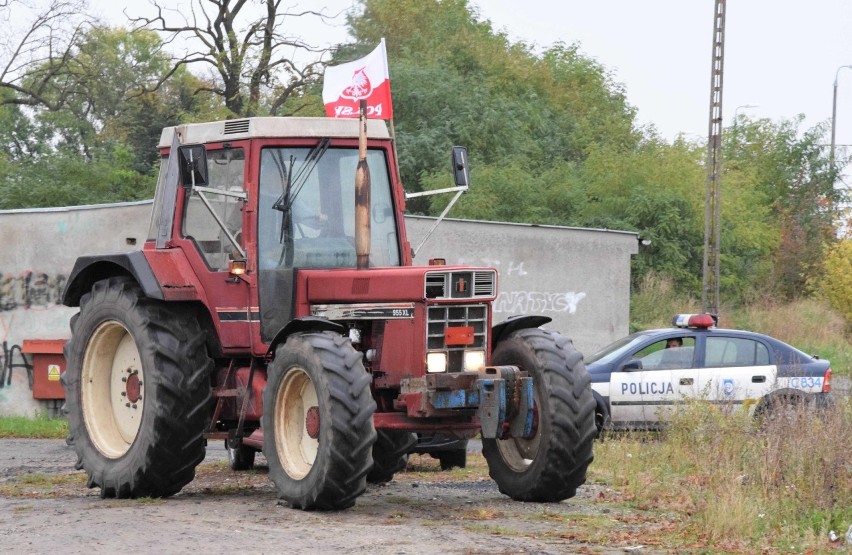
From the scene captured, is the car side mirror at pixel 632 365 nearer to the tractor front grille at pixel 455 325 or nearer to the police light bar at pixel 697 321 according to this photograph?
the police light bar at pixel 697 321

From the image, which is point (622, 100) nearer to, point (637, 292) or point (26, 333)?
point (637, 292)

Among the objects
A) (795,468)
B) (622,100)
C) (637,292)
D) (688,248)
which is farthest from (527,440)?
(622,100)

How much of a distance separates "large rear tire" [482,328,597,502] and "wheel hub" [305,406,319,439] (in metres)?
1.58

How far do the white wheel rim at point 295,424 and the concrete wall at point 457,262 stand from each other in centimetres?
1041

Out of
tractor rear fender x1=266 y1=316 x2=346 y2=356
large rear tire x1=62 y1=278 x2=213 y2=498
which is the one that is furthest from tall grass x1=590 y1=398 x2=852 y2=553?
large rear tire x1=62 y1=278 x2=213 y2=498

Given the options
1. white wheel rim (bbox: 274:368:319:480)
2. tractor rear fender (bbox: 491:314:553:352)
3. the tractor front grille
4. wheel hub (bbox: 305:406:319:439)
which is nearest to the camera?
wheel hub (bbox: 305:406:319:439)

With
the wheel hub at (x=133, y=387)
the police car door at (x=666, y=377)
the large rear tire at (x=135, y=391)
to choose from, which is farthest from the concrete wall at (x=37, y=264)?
the wheel hub at (x=133, y=387)

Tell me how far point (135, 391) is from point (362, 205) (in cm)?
242

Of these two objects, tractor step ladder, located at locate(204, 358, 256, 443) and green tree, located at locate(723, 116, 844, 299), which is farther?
green tree, located at locate(723, 116, 844, 299)

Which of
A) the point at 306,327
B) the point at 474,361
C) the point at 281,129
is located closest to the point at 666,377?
the point at 474,361

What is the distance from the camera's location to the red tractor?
9.53m

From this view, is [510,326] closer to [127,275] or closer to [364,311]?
[364,311]

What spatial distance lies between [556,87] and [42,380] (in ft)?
112

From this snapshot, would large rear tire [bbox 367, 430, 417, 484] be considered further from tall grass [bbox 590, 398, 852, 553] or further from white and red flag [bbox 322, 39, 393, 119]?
white and red flag [bbox 322, 39, 393, 119]
